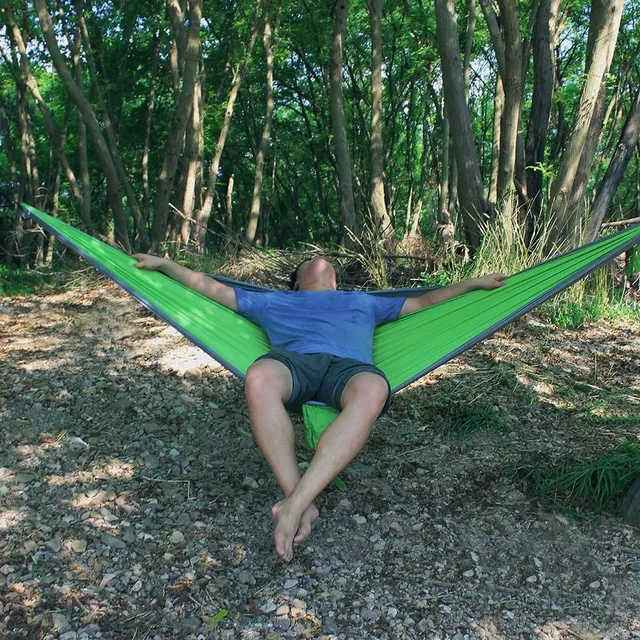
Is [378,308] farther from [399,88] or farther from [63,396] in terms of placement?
[399,88]

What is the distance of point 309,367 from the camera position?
7.16 feet

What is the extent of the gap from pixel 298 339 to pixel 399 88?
460 inches

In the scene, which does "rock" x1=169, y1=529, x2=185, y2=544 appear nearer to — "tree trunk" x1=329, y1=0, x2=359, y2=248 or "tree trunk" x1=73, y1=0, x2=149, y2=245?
"tree trunk" x1=329, y1=0, x2=359, y2=248

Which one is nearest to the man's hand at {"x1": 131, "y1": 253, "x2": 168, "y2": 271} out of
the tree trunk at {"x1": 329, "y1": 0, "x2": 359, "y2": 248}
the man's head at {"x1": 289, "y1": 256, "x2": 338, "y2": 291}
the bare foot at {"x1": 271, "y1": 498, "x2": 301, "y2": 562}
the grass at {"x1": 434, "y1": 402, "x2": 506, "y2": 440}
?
the man's head at {"x1": 289, "y1": 256, "x2": 338, "y2": 291}

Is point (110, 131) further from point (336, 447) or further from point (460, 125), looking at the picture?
point (336, 447)

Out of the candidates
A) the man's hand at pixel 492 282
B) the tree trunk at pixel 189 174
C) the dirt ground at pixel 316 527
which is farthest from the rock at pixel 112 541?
the tree trunk at pixel 189 174

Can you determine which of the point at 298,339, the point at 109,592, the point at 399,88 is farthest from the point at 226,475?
the point at 399,88

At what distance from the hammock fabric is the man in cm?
5

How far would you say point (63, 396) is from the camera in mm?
2945

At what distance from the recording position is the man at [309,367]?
5.96ft

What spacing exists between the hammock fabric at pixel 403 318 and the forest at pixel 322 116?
1790 millimetres

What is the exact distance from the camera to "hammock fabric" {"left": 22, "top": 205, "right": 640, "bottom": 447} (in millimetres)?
2221

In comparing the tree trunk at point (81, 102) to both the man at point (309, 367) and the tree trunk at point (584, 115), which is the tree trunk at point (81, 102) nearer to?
the man at point (309, 367)

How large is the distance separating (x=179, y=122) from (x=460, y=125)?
206cm
